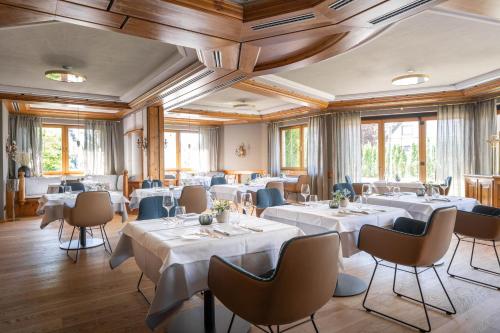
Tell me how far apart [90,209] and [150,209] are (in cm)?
136

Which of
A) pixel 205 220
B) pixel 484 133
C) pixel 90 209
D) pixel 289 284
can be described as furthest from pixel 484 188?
pixel 90 209

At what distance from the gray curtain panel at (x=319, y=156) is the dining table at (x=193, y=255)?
22.5 feet

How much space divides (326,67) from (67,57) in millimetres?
4139

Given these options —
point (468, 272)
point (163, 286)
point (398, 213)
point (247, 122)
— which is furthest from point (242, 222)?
point (247, 122)

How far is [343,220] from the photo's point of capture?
3107 mm

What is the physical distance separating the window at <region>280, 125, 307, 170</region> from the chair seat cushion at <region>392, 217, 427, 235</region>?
24.0 feet

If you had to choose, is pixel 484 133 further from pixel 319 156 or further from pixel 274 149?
pixel 274 149

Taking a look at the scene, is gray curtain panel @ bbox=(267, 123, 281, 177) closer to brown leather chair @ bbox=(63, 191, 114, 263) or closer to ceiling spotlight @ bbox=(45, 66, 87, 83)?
ceiling spotlight @ bbox=(45, 66, 87, 83)

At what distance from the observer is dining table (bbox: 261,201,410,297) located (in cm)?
312

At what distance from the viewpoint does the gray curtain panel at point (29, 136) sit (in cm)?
923

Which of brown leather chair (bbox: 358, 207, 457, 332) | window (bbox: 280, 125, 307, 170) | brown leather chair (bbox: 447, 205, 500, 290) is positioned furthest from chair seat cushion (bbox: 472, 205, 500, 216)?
window (bbox: 280, 125, 307, 170)

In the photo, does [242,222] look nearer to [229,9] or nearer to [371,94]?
[229,9]

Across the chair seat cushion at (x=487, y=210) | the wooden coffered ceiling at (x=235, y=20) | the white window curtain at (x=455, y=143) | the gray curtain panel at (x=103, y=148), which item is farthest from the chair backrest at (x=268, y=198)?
the gray curtain panel at (x=103, y=148)

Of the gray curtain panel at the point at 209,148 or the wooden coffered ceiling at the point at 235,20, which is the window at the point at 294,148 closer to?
the gray curtain panel at the point at 209,148
